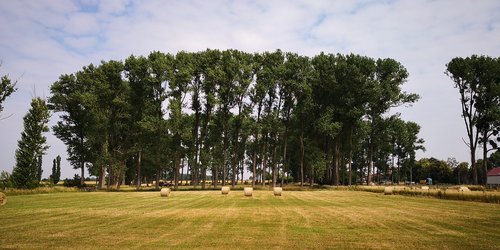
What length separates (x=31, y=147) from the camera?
4928 cm

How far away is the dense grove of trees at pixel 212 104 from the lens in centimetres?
6134

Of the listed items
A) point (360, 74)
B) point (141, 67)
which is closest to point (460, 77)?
point (360, 74)

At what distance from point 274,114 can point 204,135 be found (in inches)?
491

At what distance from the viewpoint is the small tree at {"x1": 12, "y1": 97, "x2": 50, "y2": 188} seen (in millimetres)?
47463

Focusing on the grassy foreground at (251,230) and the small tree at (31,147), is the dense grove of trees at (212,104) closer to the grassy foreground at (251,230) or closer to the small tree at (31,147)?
the small tree at (31,147)

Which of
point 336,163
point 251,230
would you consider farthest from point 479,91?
point 251,230

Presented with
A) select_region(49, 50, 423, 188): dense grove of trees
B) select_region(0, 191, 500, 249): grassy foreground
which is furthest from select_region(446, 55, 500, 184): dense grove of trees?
select_region(0, 191, 500, 249): grassy foreground

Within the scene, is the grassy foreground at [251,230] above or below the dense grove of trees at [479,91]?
below

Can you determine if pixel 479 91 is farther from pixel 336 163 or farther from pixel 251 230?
pixel 251 230

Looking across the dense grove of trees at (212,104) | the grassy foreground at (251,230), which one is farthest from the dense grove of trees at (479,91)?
the grassy foreground at (251,230)

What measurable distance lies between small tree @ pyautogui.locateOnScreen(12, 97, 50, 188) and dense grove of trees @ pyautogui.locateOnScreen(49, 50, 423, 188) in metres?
10.2

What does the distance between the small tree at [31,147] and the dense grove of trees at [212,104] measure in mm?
10229

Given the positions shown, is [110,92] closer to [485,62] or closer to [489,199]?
[489,199]

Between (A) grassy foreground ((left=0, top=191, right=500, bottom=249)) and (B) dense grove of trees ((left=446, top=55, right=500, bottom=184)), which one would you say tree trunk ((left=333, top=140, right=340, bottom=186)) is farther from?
(A) grassy foreground ((left=0, top=191, right=500, bottom=249))
